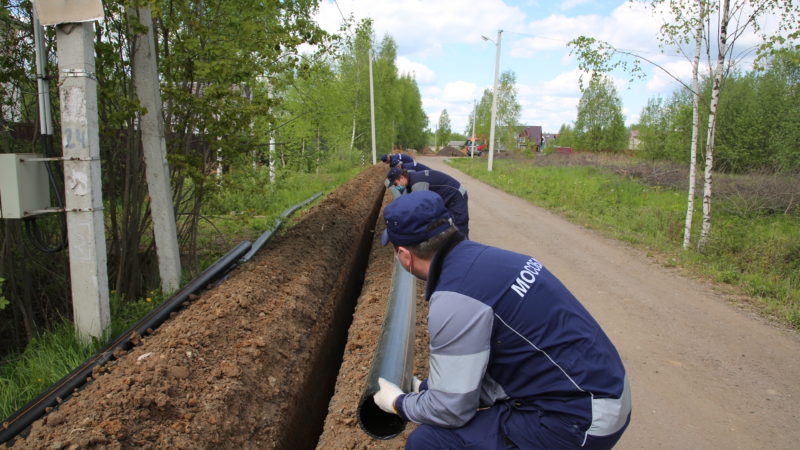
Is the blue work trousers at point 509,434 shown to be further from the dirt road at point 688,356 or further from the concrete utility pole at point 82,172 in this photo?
the concrete utility pole at point 82,172

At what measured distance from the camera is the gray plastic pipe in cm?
210

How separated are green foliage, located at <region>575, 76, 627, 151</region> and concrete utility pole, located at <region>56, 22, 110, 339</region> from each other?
4632 centimetres

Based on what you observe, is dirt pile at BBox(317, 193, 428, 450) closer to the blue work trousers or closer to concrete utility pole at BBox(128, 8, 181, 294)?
the blue work trousers

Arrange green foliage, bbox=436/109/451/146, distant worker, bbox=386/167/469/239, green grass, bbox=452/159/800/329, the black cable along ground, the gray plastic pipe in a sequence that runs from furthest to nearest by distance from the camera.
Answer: green foliage, bbox=436/109/451/146, green grass, bbox=452/159/800/329, distant worker, bbox=386/167/469/239, the black cable along ground, the gray plastic pipe

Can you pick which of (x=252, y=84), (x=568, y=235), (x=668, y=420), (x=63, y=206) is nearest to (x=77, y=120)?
(x=63, y=206)

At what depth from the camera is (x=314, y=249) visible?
6332 millimetres

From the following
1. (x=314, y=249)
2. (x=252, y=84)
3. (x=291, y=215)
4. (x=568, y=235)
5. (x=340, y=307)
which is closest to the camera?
(x=252, y=84)

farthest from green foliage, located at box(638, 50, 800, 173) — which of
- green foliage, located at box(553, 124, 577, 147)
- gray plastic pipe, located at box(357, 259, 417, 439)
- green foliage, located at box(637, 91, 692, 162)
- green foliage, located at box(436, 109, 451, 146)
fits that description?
green foliage, located at box(436, 109, 451, 146)

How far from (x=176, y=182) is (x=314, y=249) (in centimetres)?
188

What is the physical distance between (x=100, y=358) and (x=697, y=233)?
10201 millimetres

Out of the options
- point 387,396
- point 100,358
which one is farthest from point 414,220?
point 100,358

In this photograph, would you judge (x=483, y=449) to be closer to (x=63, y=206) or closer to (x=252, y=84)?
(x=63, y=206)

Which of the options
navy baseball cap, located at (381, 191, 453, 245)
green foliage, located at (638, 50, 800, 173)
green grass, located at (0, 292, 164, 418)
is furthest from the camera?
green foliage, located at (638, 50, 800, 173)

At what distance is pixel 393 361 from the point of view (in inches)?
101
